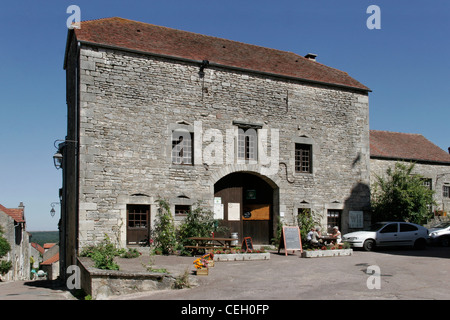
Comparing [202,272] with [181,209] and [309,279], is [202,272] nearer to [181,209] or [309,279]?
[309,279]

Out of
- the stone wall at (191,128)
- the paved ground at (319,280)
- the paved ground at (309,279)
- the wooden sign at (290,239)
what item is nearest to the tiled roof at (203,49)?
the stone wall at (191,128)

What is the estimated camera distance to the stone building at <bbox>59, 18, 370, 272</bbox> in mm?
14141

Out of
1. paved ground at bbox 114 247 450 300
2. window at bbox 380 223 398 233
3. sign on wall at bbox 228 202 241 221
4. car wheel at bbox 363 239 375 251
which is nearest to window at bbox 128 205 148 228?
paved ground at bbox 114 247 450 300

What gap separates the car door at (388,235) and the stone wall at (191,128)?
193 centimetres

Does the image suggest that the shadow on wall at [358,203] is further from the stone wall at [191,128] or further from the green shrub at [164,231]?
the green shrub at [164,231]

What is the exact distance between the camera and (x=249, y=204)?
1745 cm

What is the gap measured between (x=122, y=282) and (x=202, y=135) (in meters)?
7.49

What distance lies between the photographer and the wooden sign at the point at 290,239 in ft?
47.9

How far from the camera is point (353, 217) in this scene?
60.6 feet

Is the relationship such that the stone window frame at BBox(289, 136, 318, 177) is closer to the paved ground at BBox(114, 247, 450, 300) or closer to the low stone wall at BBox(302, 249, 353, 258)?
the low stone wall at BBox(302, 249, 353, 258)

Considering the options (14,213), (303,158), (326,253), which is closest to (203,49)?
(303,158)
